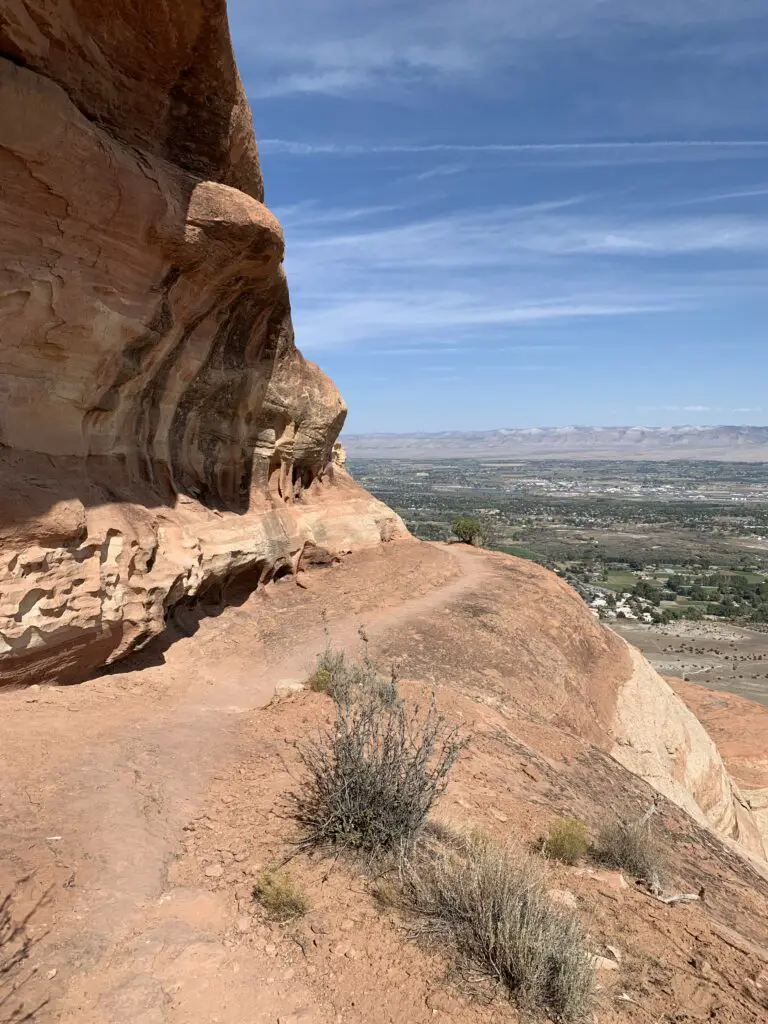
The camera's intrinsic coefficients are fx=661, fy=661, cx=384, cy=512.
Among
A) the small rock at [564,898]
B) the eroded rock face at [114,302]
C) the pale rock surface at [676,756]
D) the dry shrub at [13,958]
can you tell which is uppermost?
the eroded rock face at [114,302]

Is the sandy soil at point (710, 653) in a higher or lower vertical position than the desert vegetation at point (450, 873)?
lower

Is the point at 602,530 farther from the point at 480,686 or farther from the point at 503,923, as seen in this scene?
the point at 503,923

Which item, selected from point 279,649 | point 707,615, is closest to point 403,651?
point 279,649

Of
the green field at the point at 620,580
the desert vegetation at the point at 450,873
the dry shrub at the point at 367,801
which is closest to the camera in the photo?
the desert vegetation at the point at 450,873

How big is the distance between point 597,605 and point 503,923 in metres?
53.3

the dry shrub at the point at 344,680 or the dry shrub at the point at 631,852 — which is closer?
the dry shrub at the point at 631,852

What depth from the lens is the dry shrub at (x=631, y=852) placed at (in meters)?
6.09

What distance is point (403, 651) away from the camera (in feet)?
41.0

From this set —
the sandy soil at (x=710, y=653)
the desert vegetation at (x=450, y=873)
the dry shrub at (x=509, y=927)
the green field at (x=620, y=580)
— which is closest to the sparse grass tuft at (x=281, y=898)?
the desert vegetation at (x=450, y=873)

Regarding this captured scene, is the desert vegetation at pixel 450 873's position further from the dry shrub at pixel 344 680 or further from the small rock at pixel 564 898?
the dry shrub at pixel 344 680

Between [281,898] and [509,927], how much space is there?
59.5 inches

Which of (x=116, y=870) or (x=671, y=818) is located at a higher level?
(x=116, y=870)

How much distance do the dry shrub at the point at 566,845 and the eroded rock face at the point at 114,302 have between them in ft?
19.4

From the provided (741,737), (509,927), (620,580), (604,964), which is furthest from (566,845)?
(620,580)
